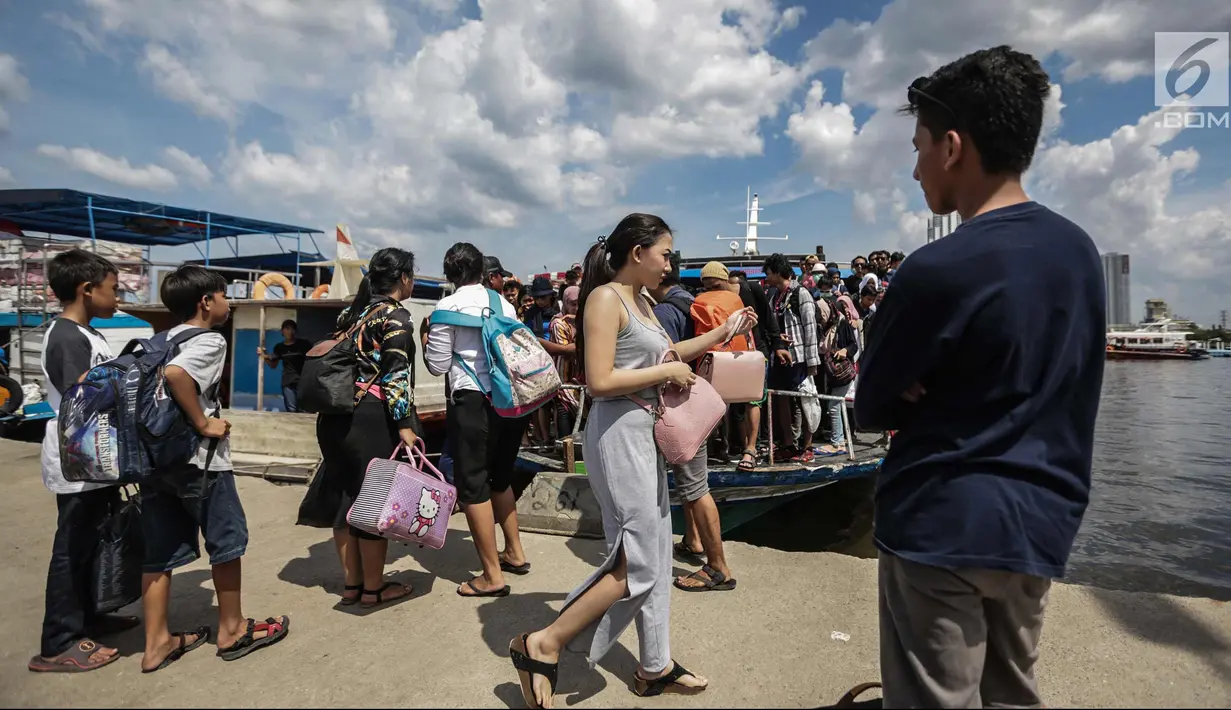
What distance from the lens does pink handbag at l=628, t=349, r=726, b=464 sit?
8.35 feet

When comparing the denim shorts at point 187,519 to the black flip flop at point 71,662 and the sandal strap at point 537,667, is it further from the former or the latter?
the sandal strap at point 537,667

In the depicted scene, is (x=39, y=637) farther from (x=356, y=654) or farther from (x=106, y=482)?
(x=356, y=654)

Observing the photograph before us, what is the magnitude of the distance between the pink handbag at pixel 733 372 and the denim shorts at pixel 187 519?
251cm

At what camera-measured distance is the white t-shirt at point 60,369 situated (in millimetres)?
2854

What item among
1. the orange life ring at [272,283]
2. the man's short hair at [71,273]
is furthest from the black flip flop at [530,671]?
the orange life ring at [272,283]

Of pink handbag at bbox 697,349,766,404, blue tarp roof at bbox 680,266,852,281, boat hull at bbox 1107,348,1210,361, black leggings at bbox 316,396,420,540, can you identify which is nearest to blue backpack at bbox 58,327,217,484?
black leggings at bbox 316,396,420,540

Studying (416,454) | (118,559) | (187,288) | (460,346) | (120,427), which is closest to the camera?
(120,427)

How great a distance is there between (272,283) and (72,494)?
27.4 feet

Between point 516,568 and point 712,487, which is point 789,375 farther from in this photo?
point 516,568

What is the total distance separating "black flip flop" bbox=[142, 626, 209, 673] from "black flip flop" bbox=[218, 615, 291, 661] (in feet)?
0.64

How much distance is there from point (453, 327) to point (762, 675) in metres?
2.38

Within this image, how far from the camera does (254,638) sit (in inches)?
121

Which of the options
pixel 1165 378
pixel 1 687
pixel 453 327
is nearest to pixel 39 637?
pixel 1 687

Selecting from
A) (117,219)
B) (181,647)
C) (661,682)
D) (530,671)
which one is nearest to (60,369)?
(181,647)
